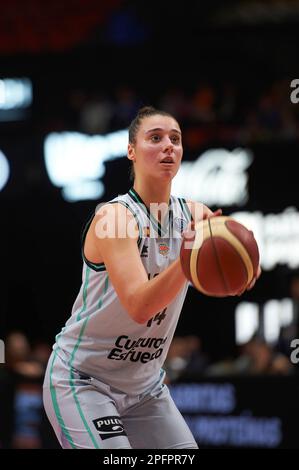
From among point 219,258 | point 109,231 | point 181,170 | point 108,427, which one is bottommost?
point 108,427

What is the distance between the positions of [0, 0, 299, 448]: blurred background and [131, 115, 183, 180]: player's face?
15.7ft

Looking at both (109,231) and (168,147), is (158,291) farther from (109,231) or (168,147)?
(168,147)

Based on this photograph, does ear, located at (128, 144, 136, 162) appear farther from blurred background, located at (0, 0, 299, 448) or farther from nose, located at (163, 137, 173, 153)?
blurred background, located at (0, 0, 299, 448)

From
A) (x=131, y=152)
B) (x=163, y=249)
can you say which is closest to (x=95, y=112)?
(x=131, y=152)

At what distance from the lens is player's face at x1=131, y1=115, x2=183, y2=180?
4188mm

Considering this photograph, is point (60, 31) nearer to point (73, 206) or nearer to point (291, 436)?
point (73, 206)

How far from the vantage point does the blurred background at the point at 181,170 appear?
30.4 ft

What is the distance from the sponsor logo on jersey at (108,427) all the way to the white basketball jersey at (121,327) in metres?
0.23

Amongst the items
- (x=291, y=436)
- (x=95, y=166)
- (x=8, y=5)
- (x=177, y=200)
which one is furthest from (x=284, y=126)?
(x=177, y=200)

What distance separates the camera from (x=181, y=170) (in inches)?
416

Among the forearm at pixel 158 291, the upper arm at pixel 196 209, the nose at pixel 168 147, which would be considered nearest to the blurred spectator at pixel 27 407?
the upper arm at pixel 196 209

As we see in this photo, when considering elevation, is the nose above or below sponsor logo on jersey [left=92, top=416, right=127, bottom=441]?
above

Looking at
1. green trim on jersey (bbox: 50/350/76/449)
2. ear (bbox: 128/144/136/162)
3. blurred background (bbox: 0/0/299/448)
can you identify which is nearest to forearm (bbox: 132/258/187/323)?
green trim on jersey (bbox: 50/350/76/449)

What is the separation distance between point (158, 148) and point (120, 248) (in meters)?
0.60
